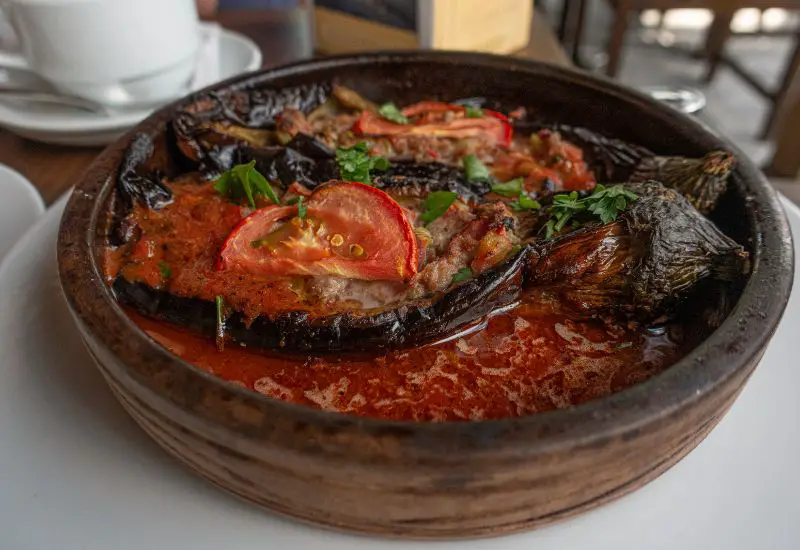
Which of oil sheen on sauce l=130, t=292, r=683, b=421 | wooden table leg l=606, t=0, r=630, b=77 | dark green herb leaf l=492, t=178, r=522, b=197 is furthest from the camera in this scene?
wooden table leg l=606, t=0, r=630, b=77

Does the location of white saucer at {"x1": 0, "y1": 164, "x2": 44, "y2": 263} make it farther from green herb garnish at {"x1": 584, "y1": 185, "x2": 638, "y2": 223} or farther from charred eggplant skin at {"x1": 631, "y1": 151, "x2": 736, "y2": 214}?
charred eggplant skin at {"x1": 631, "y1": 151, "x2": 736, "y2": 214}

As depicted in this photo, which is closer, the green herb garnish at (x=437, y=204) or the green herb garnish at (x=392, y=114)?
the green herb garnish at (x=437, y=204)

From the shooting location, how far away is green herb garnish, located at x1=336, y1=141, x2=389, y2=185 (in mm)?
1670

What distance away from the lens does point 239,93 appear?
1962mm

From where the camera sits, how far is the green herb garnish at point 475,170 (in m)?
1.77

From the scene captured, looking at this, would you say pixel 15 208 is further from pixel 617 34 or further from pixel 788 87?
pixel 788 87

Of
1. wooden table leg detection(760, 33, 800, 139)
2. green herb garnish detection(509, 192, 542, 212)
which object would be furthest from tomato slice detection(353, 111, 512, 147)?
wooden table leg detection(760, 33, 800, 139)

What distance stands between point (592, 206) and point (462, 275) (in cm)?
33

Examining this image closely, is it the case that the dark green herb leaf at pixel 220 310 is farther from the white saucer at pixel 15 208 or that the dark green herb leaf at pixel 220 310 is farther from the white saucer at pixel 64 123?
the white saucer at pixel 64 123

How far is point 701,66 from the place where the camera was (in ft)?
20.3

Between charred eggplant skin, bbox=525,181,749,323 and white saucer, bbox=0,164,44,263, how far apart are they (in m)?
1.39

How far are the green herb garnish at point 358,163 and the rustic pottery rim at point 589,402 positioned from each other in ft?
1.60

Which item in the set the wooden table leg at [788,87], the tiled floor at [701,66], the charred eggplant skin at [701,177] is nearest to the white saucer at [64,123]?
the charred eggplant skin at [701,177]

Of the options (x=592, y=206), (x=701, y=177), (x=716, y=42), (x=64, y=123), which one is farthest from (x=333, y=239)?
(x=716, y=42)
